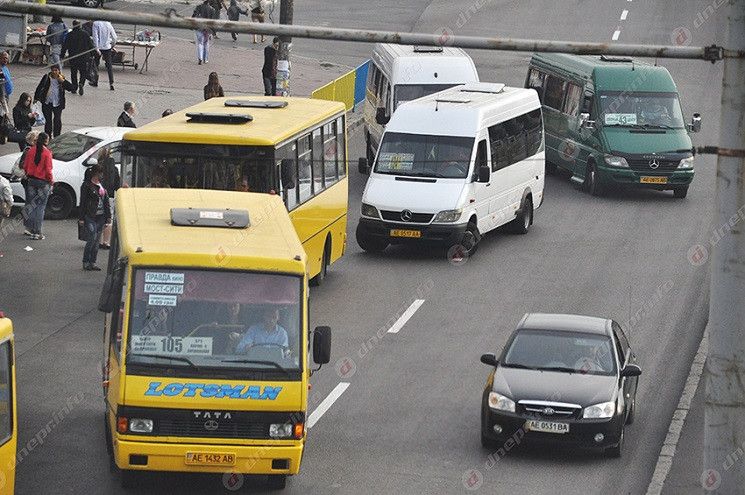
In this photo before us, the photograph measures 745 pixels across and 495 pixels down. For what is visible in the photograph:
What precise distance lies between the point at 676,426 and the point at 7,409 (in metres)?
8.82

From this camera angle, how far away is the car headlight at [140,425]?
49.9 ft

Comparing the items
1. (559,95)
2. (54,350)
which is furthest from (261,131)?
(559,95)

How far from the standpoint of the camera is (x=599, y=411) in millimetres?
17812

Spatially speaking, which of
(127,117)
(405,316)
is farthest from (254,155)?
(127,117)

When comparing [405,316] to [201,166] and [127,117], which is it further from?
[127,117]

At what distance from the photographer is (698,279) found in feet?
90.7

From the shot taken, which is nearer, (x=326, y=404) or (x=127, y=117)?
(x=326, y=404)

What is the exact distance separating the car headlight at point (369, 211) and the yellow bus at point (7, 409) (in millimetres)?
14895

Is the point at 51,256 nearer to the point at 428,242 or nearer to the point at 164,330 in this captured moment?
the point at 428,242

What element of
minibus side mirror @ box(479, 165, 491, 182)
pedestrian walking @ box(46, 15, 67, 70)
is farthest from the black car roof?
pedestrian walking @ box(46, 15, 67, 70)

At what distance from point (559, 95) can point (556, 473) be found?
2047 cm

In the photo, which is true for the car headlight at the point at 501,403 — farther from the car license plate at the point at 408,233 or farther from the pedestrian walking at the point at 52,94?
the pedestrian walking at the point at 52,94

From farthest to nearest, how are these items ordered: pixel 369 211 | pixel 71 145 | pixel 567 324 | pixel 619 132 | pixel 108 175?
pixel 619 132 < pixel 71 145 < pixel 369 211 < pixel 108 175 < pixel 567 324

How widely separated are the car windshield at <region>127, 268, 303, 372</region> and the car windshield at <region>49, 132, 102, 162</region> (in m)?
15.7
